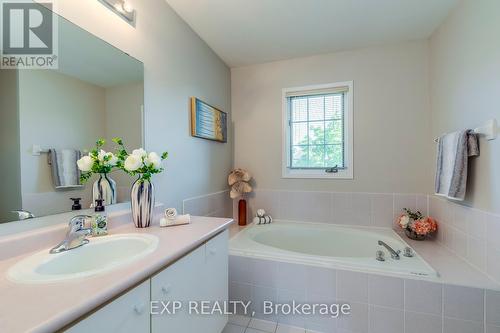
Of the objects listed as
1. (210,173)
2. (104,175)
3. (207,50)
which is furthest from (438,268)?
(207,50)

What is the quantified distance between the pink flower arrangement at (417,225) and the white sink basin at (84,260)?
84.2 inches

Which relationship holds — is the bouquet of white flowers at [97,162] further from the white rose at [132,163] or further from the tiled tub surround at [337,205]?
the tiled tub surround at [337,205]

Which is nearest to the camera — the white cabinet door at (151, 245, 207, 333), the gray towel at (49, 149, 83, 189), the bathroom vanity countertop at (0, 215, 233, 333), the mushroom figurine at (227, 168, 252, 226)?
the bathroom vanity countertop at (0, 215, 233, 333)

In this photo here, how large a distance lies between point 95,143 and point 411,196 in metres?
2.65

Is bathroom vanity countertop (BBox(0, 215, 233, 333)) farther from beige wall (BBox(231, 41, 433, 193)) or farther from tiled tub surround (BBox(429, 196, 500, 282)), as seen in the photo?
beige wall (BBox(231, 41, 433, 193))

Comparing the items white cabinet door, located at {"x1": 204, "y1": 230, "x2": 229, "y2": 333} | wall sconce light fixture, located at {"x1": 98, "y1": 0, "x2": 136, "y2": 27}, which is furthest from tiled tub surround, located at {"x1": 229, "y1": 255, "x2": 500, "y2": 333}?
wall sconce light fixture, located at {"x1": 98, "y1": 0, "x2": 136, "y2": 27}

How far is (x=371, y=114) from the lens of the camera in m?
2.26

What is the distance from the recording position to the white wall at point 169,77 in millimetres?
1239

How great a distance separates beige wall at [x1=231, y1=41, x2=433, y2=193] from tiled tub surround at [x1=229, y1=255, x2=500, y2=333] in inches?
42.8

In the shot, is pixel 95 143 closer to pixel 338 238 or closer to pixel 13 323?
pixel 13 323

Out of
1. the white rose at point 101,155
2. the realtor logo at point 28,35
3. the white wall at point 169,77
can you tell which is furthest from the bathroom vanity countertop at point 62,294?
the white wall at point 169,77

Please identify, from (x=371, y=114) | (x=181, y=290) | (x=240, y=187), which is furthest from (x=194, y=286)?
(x=371, y=114)

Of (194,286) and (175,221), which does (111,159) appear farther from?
(194,286)

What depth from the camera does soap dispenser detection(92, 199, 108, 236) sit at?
1.04 m
